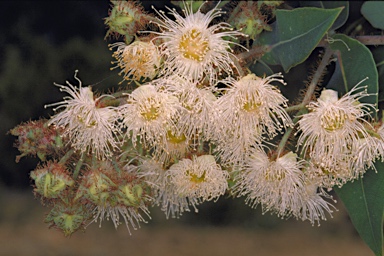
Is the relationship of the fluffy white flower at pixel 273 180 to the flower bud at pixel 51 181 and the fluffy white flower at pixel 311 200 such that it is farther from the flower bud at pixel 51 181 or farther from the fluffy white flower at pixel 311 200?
the flower bud at pixel 51 181

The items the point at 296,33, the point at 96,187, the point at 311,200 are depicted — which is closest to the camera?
the point at 96,187

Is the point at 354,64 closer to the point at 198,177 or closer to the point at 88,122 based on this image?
the point at 198,177

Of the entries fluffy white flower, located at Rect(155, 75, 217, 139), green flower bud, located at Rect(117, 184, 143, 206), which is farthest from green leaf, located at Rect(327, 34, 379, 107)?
green flower bud, located at Rect(117, 184, 143, 206)

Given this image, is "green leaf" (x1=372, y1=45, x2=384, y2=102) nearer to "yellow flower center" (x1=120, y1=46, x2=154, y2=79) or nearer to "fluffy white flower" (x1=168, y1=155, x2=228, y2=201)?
"fluffy white flower" (x1=168, y1=155, x2=228, y2=201)

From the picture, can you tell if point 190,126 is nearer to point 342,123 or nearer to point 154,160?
point 154,160

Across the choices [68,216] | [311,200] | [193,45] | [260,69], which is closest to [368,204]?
[311,200]

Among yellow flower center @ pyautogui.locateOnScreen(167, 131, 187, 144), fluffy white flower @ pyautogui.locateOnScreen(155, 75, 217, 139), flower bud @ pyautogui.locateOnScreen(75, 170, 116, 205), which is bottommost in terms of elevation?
flower bud @ pyautogui.locateOnScreen(75, 170, 116, 205)
